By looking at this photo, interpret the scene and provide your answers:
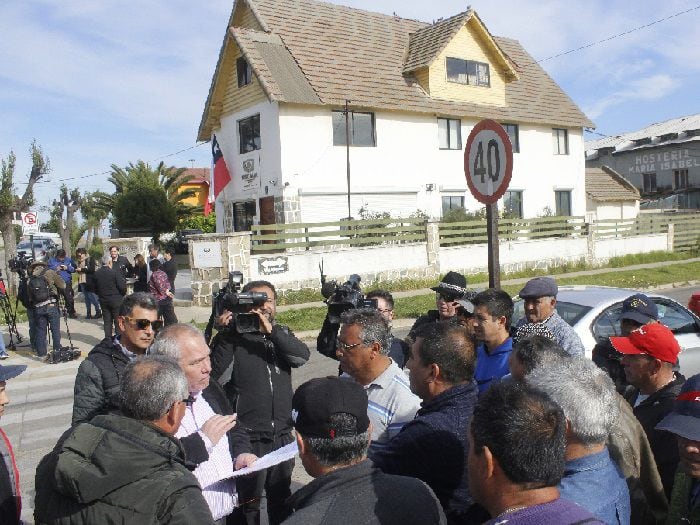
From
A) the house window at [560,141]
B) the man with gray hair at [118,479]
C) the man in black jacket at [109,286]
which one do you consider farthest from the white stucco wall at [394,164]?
the man with gray hair at [118,479]

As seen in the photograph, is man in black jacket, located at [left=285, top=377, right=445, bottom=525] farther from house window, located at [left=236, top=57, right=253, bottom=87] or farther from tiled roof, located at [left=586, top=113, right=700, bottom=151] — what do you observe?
tiled roof, located at [left=586, top=113, right=700, bottom=151]

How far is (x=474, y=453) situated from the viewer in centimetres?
190

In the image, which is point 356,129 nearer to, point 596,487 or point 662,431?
point 662,431

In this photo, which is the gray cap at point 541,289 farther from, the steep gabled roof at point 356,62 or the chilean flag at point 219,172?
the chilean flag at point 219,172

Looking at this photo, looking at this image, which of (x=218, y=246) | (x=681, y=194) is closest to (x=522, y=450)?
(x=218, y=246)

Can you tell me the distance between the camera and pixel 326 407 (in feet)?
7.08

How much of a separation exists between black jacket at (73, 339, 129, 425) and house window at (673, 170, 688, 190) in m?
55.5

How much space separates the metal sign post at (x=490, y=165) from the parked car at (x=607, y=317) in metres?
1.62

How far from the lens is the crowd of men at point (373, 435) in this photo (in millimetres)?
1928

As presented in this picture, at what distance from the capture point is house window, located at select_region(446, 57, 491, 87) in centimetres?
2608

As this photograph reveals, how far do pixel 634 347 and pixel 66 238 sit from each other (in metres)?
35.5

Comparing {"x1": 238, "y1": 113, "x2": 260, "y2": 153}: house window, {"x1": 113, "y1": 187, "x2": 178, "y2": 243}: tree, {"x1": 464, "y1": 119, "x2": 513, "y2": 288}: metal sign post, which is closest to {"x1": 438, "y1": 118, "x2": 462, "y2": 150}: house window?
{"x1": 238, "y1": 113, "x2": 260, "y2": 153}: house window

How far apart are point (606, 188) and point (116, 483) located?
35.9 m

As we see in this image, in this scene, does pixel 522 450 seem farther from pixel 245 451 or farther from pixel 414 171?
pixel 414 171
